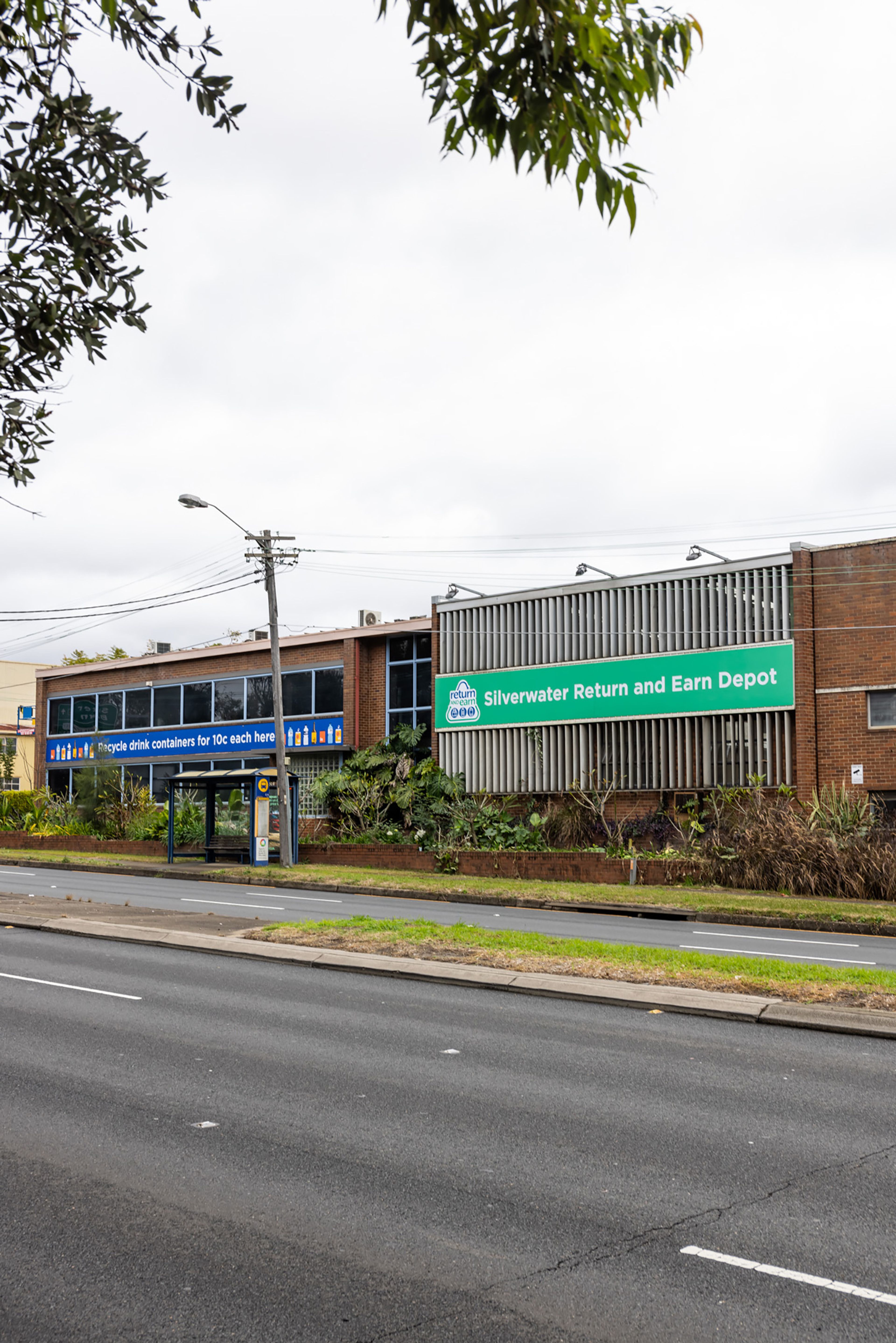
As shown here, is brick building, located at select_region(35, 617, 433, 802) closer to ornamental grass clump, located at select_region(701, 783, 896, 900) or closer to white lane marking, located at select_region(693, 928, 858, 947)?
ornamental grass clump, located at select_region(701, 783, 896, 900)

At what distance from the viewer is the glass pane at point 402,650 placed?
1446 inches

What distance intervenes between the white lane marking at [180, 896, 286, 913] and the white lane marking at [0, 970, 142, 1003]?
741 centimetres

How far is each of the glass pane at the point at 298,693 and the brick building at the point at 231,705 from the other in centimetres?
4

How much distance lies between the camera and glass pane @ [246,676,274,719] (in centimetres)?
3988

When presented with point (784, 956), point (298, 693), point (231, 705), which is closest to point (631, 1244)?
point (784, 956)

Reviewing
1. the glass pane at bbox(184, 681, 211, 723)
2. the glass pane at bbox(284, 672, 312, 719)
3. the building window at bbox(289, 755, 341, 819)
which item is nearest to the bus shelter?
the building window at bbox(289, 755, 341, 819)

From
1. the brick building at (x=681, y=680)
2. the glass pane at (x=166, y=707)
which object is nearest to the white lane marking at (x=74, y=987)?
the brick building at (x=681, y=680)

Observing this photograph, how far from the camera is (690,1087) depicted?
7.71m

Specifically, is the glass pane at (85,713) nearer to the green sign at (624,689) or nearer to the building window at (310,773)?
the building window at (310,773)

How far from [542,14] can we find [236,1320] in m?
4.64

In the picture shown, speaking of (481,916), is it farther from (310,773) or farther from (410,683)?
(310,773)

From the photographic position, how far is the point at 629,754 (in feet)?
100

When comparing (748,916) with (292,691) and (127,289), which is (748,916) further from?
(292,691)

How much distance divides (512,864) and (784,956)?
14.0 m
